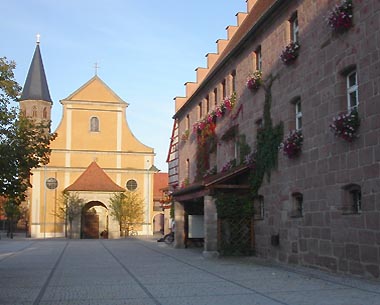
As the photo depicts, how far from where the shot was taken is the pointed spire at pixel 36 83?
6016 cm

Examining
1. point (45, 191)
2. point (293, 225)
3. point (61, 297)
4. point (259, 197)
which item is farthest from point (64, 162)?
point (61, 297)

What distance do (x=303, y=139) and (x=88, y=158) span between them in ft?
138

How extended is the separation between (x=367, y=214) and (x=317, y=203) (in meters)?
2.77

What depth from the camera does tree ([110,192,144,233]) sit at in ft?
162

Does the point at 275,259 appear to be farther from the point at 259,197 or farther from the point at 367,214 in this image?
the point at 367,214

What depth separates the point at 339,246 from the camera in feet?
46.8

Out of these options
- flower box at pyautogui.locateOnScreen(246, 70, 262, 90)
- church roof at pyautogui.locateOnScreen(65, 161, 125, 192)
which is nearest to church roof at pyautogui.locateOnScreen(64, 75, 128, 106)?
church roof at pyautogui.locateOnScreen(65, 161, 125, 192)

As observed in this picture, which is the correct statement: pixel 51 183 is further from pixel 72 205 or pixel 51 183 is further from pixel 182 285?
pixel 182 285

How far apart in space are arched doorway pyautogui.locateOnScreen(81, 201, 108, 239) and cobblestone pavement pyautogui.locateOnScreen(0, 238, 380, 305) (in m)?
33.6

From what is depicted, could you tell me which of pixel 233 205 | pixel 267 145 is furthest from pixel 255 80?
pixel 233 205

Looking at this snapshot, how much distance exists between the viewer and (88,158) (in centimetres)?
5641

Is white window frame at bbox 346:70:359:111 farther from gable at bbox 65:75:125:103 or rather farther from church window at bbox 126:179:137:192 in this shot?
gable at bbox 65:75:125:103

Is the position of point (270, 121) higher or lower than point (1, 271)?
higher

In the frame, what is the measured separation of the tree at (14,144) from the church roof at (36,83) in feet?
151
